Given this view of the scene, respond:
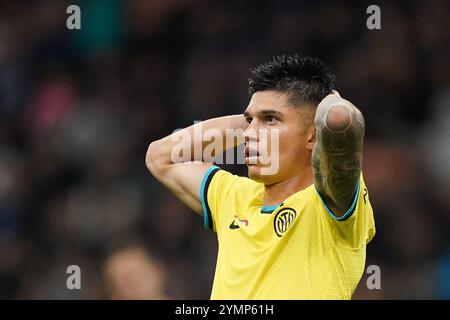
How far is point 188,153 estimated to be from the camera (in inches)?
182

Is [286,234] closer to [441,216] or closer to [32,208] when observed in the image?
[441,216]

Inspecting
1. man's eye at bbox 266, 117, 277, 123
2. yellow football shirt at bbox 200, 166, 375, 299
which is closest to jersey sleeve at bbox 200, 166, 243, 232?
yellow football shirt at bbox 200, 166, 375, 299

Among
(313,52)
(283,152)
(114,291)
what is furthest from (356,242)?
(313,52)

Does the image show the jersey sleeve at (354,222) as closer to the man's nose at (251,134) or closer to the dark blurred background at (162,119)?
the man's nose at (251,134)

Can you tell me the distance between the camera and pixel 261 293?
3.70 metres

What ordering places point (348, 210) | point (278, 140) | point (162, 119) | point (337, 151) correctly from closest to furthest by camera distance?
point (337, 151) → point (348, 210) → point (278, 140) → point (162, 119)

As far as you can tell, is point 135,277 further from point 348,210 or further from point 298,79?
point 348,210

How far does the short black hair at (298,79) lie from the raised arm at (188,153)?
492 mm

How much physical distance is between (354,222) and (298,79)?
82 centimetres

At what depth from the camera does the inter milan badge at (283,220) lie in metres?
3.77

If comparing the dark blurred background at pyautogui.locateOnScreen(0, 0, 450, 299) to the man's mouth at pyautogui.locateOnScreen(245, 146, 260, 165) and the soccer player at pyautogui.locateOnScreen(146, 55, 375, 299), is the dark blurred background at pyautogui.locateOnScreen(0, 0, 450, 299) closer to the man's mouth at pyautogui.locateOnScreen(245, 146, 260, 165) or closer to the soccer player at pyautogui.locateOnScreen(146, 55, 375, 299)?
the soccer player at pyautogui.locateOnScreen(146, 55, 375, 299)

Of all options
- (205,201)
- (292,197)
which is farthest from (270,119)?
(205,201)

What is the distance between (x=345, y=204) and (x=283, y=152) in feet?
1.79

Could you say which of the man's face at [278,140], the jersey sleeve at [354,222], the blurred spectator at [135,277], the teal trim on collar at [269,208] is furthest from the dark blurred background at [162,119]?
the jersey sleeve at [354,222]
